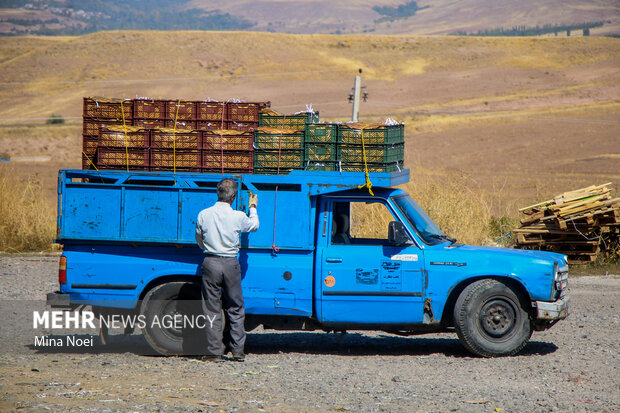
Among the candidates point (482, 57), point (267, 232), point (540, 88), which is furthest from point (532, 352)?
point (482, 57)

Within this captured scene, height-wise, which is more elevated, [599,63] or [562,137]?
[599,63]

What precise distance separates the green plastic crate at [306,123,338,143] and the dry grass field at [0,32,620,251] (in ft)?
27.8

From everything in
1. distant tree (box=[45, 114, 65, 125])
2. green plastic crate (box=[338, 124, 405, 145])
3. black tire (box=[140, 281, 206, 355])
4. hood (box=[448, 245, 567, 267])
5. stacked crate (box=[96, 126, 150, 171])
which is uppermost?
distant tree (box=[45, 114, 65, 125])

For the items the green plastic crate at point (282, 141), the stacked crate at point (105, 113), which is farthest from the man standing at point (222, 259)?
the stacked crate at point (105, 113)

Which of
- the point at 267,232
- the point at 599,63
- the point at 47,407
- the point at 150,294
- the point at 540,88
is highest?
the point at 599,63

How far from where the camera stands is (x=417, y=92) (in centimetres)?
6525

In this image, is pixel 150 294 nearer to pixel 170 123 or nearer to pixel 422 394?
pixel 170 123

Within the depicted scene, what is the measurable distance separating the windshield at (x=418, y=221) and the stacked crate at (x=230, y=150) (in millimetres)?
1642

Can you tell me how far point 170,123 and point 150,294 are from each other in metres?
2.16

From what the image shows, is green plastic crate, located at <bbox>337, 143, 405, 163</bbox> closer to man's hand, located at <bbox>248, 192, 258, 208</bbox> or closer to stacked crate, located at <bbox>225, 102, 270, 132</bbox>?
man's hand, located at <bbox>248, 192, 258, 208</bbox>

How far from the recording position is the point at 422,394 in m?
6.80

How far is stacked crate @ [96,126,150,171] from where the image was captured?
328 inches

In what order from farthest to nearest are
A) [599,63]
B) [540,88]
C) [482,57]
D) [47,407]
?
[482,57] → [599,63] → [540,88] → [47,407]

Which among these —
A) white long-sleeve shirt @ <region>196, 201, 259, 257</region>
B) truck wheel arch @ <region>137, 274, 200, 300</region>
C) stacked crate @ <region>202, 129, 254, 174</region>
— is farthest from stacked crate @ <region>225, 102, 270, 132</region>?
truck wheel arch @ <region>137, 274, 200, 300</region>
